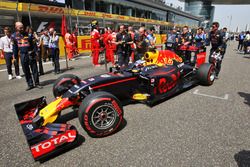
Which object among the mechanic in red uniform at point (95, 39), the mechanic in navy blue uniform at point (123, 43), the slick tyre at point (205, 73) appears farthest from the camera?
the mechanic in red uniform at point (95, 39)

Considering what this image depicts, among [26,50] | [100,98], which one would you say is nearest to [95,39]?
[26,50]

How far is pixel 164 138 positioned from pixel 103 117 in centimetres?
103

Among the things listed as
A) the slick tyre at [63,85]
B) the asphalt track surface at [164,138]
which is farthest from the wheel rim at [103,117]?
the slick tyre at [63,85]

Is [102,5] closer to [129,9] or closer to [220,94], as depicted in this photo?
[129,9]

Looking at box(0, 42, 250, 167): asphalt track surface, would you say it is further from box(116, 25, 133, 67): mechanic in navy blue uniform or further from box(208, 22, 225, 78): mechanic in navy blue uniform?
box(116, 25, 133, 67): mechanic in navy blue uniform

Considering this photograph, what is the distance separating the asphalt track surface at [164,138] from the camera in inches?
96.9

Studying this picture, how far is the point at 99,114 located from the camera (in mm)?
2889

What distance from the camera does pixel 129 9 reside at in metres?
38.3

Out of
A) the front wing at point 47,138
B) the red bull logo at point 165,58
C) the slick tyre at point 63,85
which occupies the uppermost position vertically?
the red bull logo at point 165,58

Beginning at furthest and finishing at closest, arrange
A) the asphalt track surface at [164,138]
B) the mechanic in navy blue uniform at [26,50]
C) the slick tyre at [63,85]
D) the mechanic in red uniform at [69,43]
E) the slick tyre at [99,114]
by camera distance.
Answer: the mechanic in red uniform at [69,43] < the mechanic in navy blue uniform at [26,50] < the slick tyre at [63,85] < the slick tyre at [99,114] < the asphalt track surface at [164,138]

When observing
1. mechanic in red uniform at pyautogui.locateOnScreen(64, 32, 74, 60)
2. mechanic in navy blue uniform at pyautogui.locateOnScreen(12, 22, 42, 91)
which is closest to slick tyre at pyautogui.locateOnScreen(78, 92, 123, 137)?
mechanic in navy blue uniform at pyautogui.locateOnScreen(12, 22, 42, 91)

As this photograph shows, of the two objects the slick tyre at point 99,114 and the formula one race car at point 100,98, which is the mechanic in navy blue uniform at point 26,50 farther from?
the slick tyre at point 99,114

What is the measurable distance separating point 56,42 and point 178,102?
5.43 meters

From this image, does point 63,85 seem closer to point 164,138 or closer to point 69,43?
point 164,138
